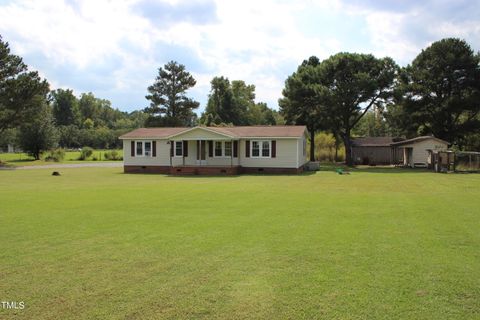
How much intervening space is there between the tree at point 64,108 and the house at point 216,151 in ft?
301

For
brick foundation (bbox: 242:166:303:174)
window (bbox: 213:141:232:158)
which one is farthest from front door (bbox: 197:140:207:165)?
brick foundation (bbox: 242:166:303:174)

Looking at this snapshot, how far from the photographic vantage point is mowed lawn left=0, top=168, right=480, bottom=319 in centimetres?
458

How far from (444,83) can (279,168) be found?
2190 centimetres

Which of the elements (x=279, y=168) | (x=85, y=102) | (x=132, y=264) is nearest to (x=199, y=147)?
(x=279, y=168)

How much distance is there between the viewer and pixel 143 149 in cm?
3284

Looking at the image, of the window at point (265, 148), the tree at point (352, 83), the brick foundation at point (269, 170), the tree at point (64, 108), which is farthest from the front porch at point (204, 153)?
the tree at point (64, 108)

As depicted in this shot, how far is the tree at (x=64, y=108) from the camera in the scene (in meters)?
115

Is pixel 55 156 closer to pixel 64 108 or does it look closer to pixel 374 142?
pixel 374 142

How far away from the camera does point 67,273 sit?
225 inches

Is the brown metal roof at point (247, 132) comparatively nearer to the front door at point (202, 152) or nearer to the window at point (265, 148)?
the window at point (265, 148)

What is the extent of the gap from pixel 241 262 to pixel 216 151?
1000 inches

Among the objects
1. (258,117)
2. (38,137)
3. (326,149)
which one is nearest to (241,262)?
(326,149)

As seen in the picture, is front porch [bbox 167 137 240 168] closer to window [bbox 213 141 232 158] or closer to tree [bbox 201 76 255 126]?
window [bbox 213 141 232 158]

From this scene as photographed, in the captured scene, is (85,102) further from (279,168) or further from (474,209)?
(474,209)
